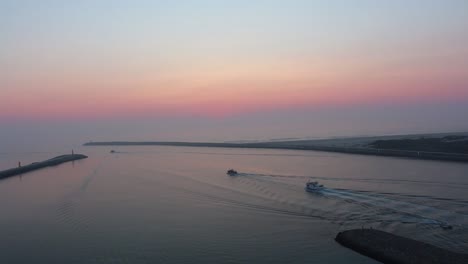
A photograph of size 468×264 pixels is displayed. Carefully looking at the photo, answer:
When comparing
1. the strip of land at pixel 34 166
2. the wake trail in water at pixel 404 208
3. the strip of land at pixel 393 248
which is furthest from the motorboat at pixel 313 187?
the strip of land at pixel 34 166

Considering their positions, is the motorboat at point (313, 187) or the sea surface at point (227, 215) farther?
the motorboat at point (313, 187)

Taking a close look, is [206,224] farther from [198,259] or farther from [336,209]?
[336,209]

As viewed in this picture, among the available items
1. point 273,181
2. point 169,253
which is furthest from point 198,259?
point 273,181

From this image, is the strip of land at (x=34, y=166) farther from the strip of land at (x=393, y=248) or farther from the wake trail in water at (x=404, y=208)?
the strip of land at (x=393, y=248)

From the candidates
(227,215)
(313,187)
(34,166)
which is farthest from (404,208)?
(34,166)

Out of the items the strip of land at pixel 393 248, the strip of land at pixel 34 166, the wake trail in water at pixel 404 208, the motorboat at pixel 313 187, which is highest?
the strip of land at pixel 34 166
